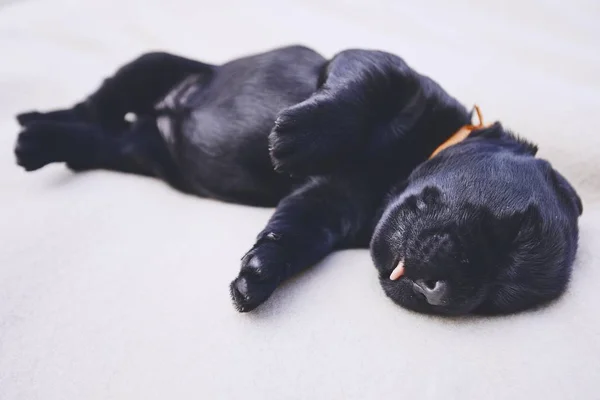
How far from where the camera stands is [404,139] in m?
1.30

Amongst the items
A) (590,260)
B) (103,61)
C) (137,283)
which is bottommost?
(103,61)

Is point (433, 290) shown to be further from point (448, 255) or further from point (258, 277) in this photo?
point (258, 277)

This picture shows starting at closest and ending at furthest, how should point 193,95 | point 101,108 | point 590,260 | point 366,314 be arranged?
1. point 366,314
2. point 590,260
3. point 193,95
4. point 101,108

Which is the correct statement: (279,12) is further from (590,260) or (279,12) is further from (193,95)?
(590,260)

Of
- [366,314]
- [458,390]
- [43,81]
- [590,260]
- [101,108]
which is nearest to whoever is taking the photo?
[458,390]

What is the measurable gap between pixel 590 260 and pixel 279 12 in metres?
1.72

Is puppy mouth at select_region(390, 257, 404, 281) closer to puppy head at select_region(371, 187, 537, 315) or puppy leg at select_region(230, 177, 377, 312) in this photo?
puppy head at select_region(371, 187, 537, 315)

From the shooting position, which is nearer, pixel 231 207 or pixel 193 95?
pixel 231 207

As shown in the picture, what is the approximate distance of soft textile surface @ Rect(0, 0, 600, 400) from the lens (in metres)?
0.82

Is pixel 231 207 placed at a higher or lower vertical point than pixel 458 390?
lower

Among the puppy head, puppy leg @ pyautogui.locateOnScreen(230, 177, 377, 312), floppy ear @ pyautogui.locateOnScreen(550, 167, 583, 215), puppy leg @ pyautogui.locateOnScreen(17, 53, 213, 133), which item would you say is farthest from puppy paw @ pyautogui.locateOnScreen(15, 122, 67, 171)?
floppy ear @ pyautogui.locateOnScreen(550, 167, 583, 215)

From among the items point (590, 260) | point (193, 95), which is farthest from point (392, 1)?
point (590, 260)

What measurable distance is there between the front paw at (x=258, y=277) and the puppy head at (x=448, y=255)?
0.64 feet

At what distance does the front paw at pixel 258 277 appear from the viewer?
94cm
